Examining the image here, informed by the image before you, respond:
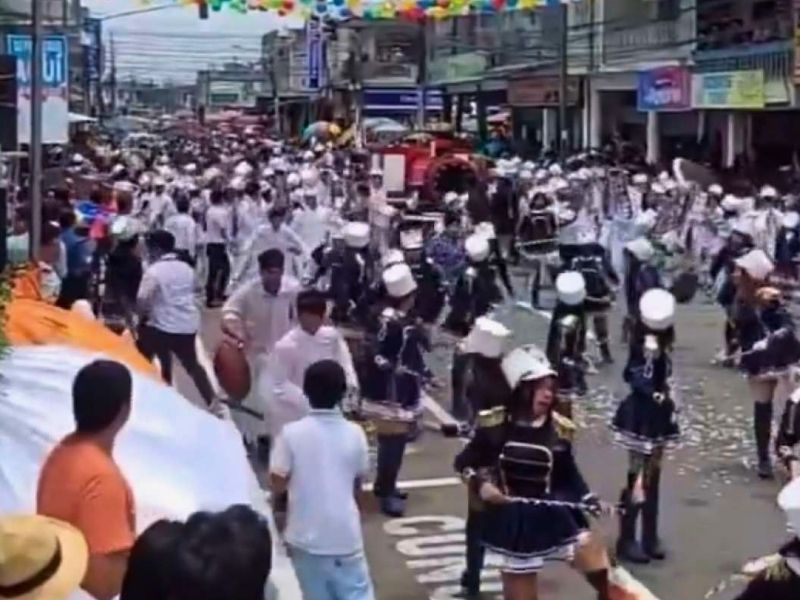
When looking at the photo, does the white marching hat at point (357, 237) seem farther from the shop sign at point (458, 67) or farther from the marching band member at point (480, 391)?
the shop sign at point (458, 67)

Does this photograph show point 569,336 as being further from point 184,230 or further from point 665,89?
point 665,89

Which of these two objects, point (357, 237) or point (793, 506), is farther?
point (357, 237)

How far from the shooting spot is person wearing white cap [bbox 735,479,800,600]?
15.9 feet

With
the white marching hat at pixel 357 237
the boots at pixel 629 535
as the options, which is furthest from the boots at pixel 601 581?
the white marching hat at pixel 357 237

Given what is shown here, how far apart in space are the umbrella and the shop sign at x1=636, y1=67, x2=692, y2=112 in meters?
5.04

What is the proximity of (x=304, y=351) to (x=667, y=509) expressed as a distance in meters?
2.49

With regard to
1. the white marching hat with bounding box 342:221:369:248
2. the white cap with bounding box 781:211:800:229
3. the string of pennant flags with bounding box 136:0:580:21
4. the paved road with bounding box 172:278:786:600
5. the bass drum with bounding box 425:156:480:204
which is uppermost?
the string of pennant flags with bounding box 136:0:580:21

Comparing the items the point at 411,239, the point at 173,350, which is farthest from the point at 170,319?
the point at 411,239

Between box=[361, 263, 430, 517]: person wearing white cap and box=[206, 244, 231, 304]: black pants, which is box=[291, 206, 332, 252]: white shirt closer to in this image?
box=[206, 244, 231, 304]: black pants

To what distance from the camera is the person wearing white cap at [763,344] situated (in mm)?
11031

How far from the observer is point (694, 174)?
31.2 meters

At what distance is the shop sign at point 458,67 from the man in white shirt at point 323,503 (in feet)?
163

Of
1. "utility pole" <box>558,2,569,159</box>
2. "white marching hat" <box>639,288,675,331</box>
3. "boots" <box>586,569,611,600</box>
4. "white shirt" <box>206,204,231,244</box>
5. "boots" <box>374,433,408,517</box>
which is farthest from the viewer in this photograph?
"utility pole" <box>558,2,569,159</box>

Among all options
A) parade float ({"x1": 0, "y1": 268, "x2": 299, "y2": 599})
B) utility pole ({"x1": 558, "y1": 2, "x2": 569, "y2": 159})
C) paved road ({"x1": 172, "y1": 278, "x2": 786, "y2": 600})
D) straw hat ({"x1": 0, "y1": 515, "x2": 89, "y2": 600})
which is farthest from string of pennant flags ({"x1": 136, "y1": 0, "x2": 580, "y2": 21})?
utility pole ({"x1": 558, "y1": 2, "x2": 569, "y2": 159})
